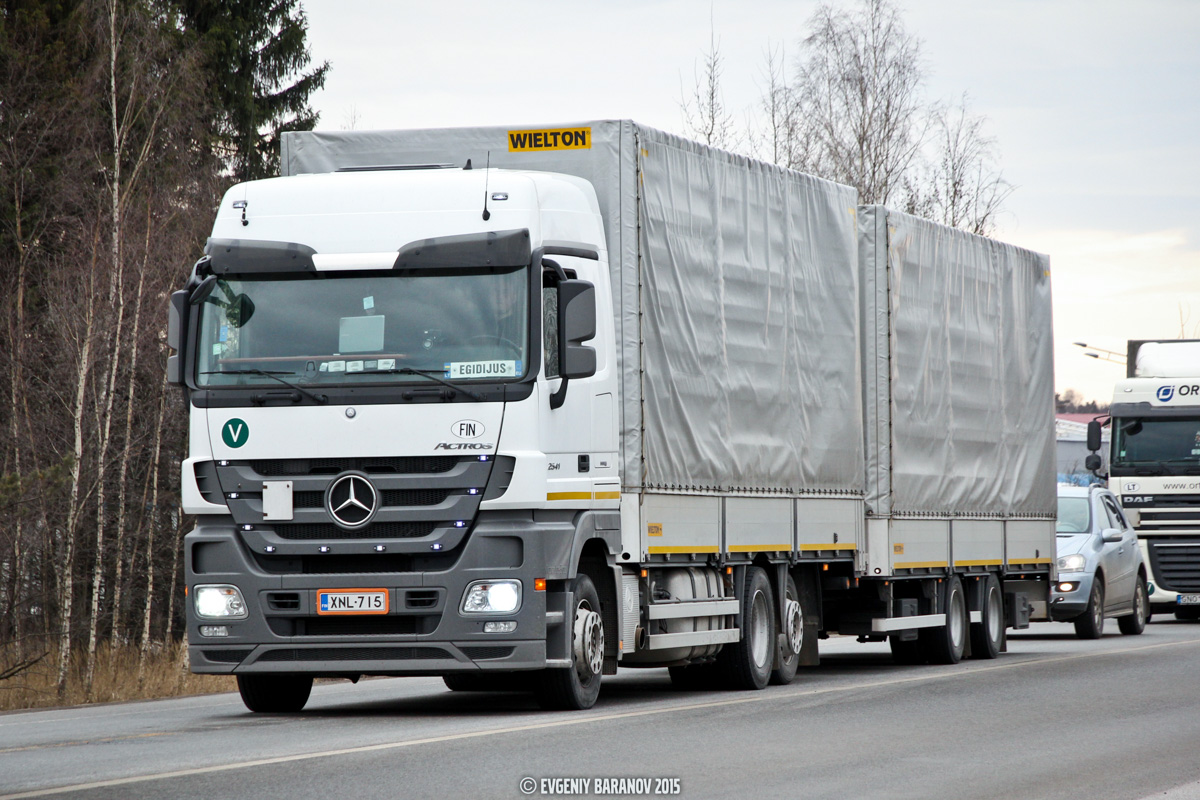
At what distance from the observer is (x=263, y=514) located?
11414mm

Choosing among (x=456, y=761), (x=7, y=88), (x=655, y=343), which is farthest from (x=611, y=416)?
(x=7, y=88)

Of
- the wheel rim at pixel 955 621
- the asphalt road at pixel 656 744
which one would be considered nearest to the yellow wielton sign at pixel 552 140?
the asphalt road at pixel 656 744

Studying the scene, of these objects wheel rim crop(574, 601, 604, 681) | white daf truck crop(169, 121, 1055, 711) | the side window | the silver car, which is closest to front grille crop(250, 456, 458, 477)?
white daf truck crop(169, 121, 1055, 711)

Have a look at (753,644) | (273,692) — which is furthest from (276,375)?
(753,644)

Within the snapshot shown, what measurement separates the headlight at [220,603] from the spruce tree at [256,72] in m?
22.9

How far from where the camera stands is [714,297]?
13945 millimetres

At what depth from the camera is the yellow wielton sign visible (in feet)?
41.7

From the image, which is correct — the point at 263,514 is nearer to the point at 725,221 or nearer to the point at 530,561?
the point at 530,561

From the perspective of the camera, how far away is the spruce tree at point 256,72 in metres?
34.3

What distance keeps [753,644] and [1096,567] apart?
10497mm

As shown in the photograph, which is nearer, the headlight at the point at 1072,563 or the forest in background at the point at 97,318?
the headlight at the point at 1072,563

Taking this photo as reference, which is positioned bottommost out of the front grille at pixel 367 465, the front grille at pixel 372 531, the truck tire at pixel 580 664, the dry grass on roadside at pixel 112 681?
the dry grass on roadside at pixel 112 681

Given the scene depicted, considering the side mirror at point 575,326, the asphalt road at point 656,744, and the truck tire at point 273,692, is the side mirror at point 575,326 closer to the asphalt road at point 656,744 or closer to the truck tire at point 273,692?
the asphalt road at point 656,744

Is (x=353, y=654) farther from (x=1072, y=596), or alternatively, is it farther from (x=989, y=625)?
(x=1072, y=596)
